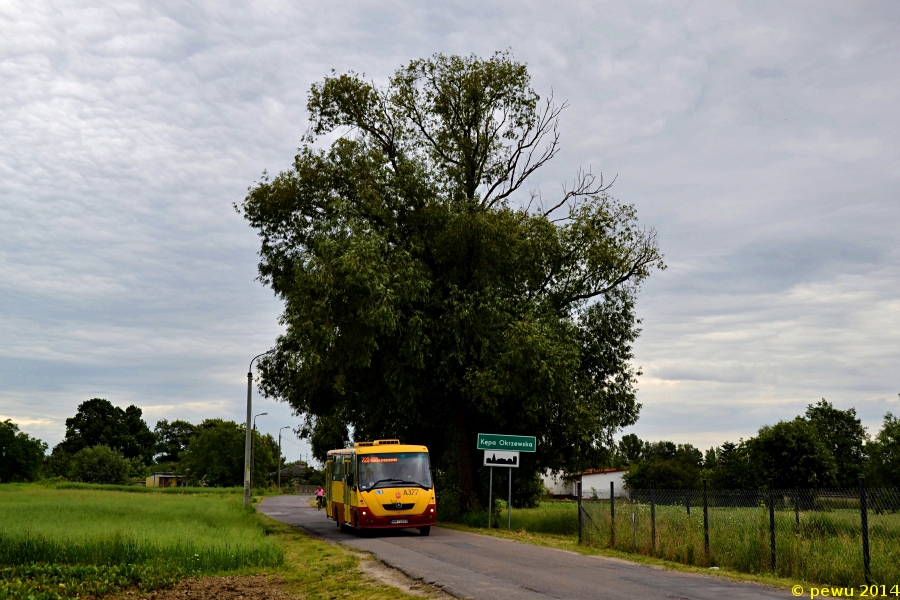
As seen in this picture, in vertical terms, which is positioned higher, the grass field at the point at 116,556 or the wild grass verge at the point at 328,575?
the grass field at the point at 116,556

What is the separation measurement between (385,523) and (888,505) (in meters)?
15.5

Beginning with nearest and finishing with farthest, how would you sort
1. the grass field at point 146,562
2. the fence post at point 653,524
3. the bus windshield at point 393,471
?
the grass field at point 146,562 < the fence post at point 653,524 < the bus windshield at point 393,471

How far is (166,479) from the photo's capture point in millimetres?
136250

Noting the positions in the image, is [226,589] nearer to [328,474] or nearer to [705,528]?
[705,528]

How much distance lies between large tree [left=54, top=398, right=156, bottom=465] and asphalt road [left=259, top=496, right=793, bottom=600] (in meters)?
129

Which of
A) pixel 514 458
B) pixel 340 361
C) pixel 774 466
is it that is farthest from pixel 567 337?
pixel 774 466

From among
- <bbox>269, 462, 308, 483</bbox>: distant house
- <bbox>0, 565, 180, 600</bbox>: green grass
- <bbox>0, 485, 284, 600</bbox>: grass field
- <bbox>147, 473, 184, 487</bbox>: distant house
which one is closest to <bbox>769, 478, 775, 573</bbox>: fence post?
<bbox>0, 485, 284, 600</bbox>: grass field

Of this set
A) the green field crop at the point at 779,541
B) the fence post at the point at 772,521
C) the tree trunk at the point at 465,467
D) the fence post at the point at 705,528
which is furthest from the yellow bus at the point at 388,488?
the fence post at the point at 772,521

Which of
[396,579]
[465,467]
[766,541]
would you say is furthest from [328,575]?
[465,467]

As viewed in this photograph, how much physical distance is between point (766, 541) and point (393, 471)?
1300 centimetres

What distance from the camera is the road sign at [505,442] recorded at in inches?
1118

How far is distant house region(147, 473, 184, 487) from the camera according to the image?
422 ft

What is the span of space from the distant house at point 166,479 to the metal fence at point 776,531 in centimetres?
11856

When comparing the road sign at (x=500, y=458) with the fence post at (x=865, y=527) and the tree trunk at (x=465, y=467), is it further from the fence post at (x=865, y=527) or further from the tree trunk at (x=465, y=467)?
the fence post at (x=865, y=527)
